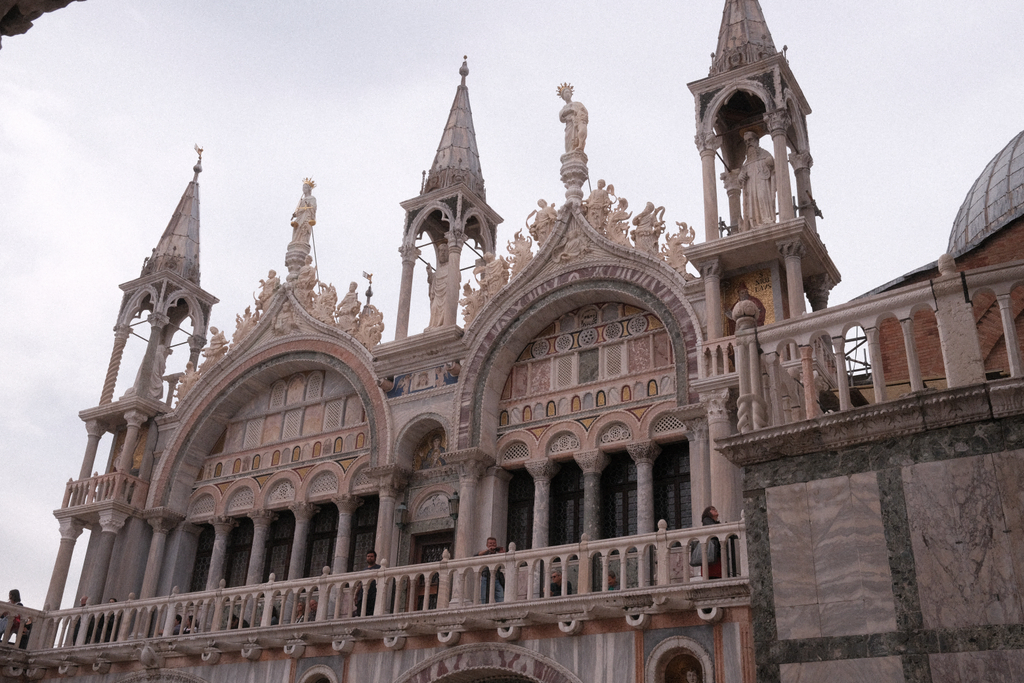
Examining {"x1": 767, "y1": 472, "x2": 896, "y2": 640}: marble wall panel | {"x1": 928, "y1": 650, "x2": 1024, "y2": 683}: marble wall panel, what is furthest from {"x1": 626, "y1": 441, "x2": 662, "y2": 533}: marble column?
{"x1": 928, "y1": 650, "x2": 1024, "y2": 683}: marble wall panel

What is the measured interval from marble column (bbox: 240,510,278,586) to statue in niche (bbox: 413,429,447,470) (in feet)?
12.3

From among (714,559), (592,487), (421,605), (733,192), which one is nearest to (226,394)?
(421,605)

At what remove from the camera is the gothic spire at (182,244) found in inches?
979

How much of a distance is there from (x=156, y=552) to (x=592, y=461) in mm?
9960

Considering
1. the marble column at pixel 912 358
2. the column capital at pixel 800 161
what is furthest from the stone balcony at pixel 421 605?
the column capital at pixel 800 161

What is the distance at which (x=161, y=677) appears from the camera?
57.3 feet

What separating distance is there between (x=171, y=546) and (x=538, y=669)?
11107mm

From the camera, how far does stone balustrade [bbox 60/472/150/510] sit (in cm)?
2156

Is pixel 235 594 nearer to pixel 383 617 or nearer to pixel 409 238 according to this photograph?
pixel 383 617

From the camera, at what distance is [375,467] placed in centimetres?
1911

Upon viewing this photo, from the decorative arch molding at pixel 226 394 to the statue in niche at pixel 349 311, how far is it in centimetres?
38

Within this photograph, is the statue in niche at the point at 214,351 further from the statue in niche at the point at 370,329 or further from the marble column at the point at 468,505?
the marble column at the point at 468,505

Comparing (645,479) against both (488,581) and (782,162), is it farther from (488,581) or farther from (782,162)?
(782,162)

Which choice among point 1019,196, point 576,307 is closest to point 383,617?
point 576,307
